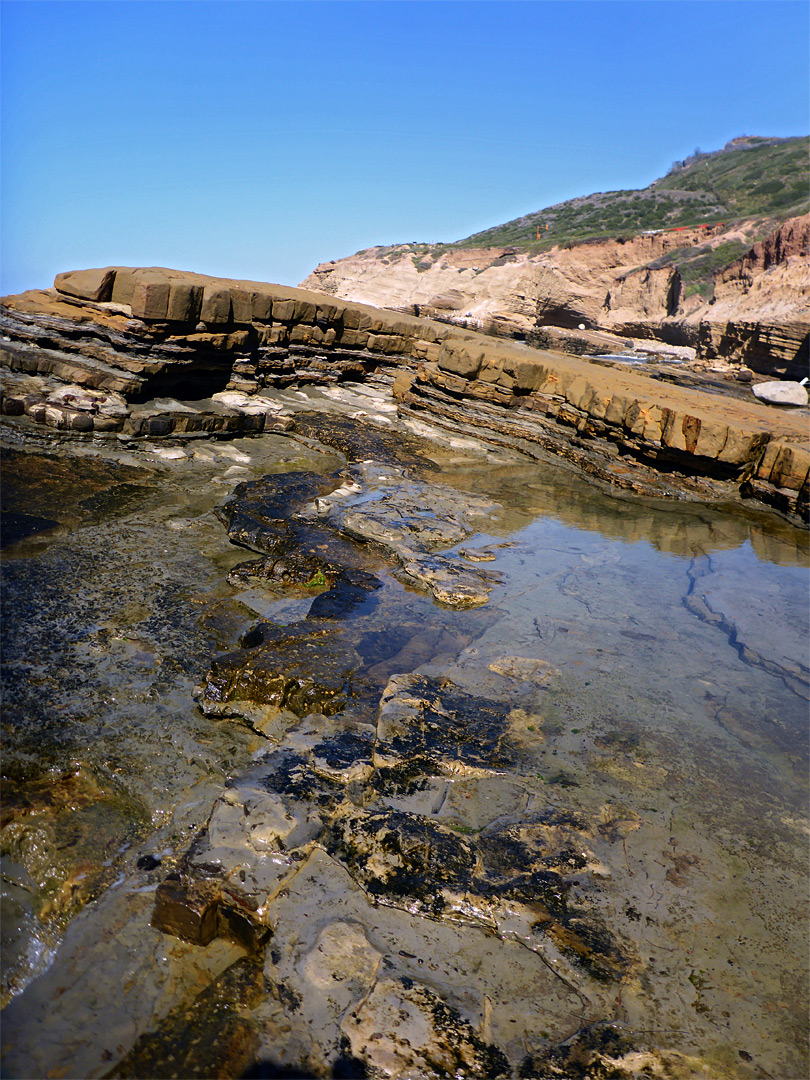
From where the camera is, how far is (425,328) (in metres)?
11.7

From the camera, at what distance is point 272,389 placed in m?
9.52

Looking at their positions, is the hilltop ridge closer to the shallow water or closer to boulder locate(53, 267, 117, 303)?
boulder locate(53, 267, 117, 303)

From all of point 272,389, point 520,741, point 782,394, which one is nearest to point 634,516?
point 520,741

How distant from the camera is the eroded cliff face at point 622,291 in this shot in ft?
66.1

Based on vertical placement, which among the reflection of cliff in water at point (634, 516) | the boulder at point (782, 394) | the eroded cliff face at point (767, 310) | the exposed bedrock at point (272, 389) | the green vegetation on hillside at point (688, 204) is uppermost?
the green vegetation on hillside at point (688, 204)

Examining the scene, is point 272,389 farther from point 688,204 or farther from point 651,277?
point 688,204

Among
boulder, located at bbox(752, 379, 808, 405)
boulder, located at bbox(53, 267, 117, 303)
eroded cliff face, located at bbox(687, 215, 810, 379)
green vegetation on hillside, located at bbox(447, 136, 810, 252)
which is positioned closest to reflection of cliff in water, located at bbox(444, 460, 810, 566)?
boulder, located at bbox(53, 267, 117, 303)

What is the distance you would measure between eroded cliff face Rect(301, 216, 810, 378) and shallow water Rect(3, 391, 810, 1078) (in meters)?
18.3

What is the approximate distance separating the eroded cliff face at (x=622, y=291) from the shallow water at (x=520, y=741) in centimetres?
1826

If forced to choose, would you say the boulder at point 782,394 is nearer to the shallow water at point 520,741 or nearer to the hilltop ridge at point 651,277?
the hilltop ridge at point 651,277

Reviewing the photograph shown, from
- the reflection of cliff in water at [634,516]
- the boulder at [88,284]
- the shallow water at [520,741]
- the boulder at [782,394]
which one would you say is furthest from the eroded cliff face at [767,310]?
the boulder at [88,284]

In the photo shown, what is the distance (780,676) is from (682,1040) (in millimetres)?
2387

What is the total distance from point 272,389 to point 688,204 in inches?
1840

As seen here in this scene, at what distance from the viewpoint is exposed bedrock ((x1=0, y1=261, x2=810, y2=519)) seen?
7.18 meters
